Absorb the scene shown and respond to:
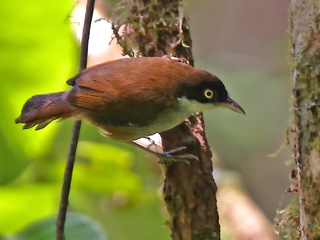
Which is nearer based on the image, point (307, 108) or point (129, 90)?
point (307, 108)

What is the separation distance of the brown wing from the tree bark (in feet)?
1.29

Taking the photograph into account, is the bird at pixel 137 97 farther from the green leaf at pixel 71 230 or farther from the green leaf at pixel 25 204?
the green leaf at pixel 25 204

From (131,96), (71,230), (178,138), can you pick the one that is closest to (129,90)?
(131,96)

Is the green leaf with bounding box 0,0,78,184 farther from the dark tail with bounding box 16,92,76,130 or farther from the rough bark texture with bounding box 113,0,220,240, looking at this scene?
the dark tail with bounding box 16,92,76,130

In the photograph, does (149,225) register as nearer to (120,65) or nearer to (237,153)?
(120,65)

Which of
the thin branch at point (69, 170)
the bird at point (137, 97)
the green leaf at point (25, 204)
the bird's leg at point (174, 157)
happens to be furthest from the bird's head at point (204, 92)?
Answer: the green leaf at point (25, 204)

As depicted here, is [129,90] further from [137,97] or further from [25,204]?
[25,204]

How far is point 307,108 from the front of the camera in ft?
5.23

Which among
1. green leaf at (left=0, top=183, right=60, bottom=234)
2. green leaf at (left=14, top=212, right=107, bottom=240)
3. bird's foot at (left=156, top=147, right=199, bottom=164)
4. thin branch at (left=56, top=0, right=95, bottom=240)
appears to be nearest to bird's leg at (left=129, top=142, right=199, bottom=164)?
bird's foot at (left=156, top=147, right=199, bottom=164)

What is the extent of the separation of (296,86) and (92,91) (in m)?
0.58

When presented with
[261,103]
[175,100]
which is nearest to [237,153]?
[261,103]

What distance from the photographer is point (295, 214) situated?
68.9 inches

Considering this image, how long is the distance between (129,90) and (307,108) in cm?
52

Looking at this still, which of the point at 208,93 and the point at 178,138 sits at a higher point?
the point at 208,93
